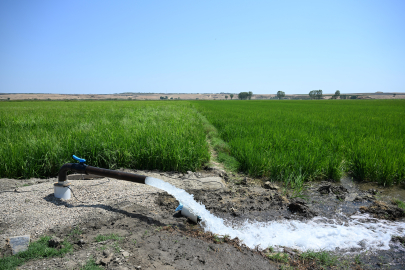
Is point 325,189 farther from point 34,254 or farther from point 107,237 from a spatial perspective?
point 34,254

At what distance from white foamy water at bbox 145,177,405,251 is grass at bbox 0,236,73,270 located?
964 mm

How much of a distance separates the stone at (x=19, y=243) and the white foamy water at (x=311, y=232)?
113 centimetres

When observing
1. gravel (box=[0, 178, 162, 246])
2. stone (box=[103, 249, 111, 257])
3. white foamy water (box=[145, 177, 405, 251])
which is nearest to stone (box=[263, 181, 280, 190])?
white foamy water (box=[145, 177, 405, 251])

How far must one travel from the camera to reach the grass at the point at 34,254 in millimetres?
1649

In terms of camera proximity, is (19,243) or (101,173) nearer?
(19,243)

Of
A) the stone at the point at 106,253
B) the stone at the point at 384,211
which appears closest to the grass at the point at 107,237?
the stone at the point at 106,253

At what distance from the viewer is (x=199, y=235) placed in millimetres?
2229

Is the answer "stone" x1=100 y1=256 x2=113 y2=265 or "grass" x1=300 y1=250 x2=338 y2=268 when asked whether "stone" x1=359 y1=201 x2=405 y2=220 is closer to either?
"grass" x1=300 y1=250 x2=338 y2=268

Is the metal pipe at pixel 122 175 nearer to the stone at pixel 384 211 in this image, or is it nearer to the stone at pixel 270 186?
the stone at pixel 270 186

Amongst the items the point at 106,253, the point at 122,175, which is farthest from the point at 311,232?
the point at 122,175

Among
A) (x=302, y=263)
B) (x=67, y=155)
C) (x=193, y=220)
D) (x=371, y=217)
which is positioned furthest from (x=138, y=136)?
(x=371, y=217)

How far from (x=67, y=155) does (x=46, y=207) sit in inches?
65.8

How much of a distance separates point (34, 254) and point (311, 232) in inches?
105

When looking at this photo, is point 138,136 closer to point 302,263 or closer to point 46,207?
point 46,207
